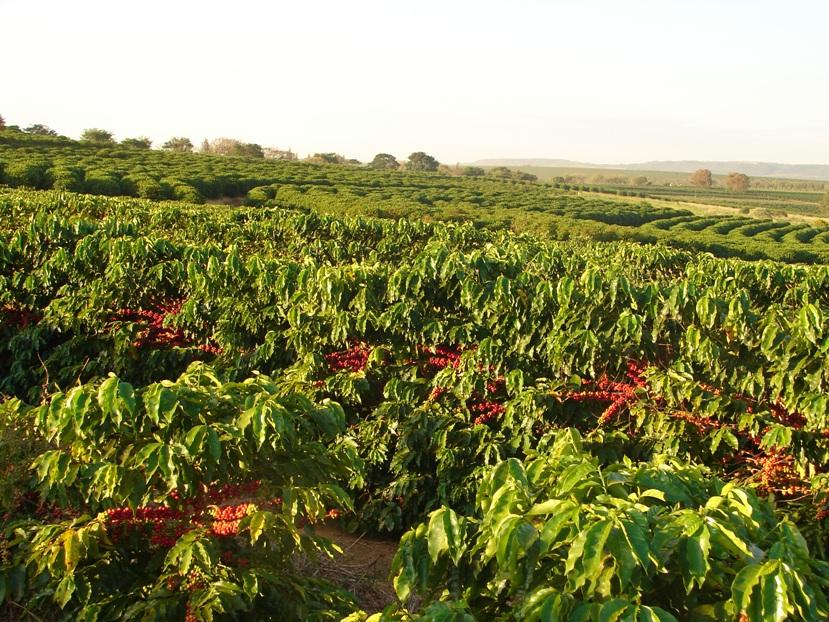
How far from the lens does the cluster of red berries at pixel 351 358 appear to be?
629 centimetres

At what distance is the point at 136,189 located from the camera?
28188 mm

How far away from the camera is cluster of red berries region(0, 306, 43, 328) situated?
8.08m

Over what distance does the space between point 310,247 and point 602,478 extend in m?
7.37

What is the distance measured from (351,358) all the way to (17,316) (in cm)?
436

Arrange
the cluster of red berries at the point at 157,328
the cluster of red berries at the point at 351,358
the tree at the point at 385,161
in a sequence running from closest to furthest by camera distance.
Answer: the cluster of red berries at the point at 351,358, the cluster of red berries at the point at 157,328, the tree at the point at 385,161

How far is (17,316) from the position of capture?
8.12 meters

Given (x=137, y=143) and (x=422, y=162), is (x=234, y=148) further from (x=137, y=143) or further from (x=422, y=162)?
(x=422, y=162)

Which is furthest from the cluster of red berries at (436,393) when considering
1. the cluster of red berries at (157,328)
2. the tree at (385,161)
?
the tree at (385,161)

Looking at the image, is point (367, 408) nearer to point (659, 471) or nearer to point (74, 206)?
point (659, 471)

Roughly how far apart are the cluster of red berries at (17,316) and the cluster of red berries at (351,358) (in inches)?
154

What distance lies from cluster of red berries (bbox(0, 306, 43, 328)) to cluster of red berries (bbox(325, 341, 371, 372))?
12.8ft

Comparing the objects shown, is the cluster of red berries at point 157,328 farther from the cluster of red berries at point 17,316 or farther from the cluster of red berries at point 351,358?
the cluster of red berries at point 351,358

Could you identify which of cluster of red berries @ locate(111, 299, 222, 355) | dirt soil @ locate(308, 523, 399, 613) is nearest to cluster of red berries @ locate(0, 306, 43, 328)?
cluster of red berries @ locate(111, 299, 222, 355)

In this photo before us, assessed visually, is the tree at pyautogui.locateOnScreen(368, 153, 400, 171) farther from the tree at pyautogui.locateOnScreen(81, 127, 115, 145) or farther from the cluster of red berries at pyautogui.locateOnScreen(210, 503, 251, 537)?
the cluster of red berries at pyautogui.locateOnScreen(210, 503, 251, 537)
